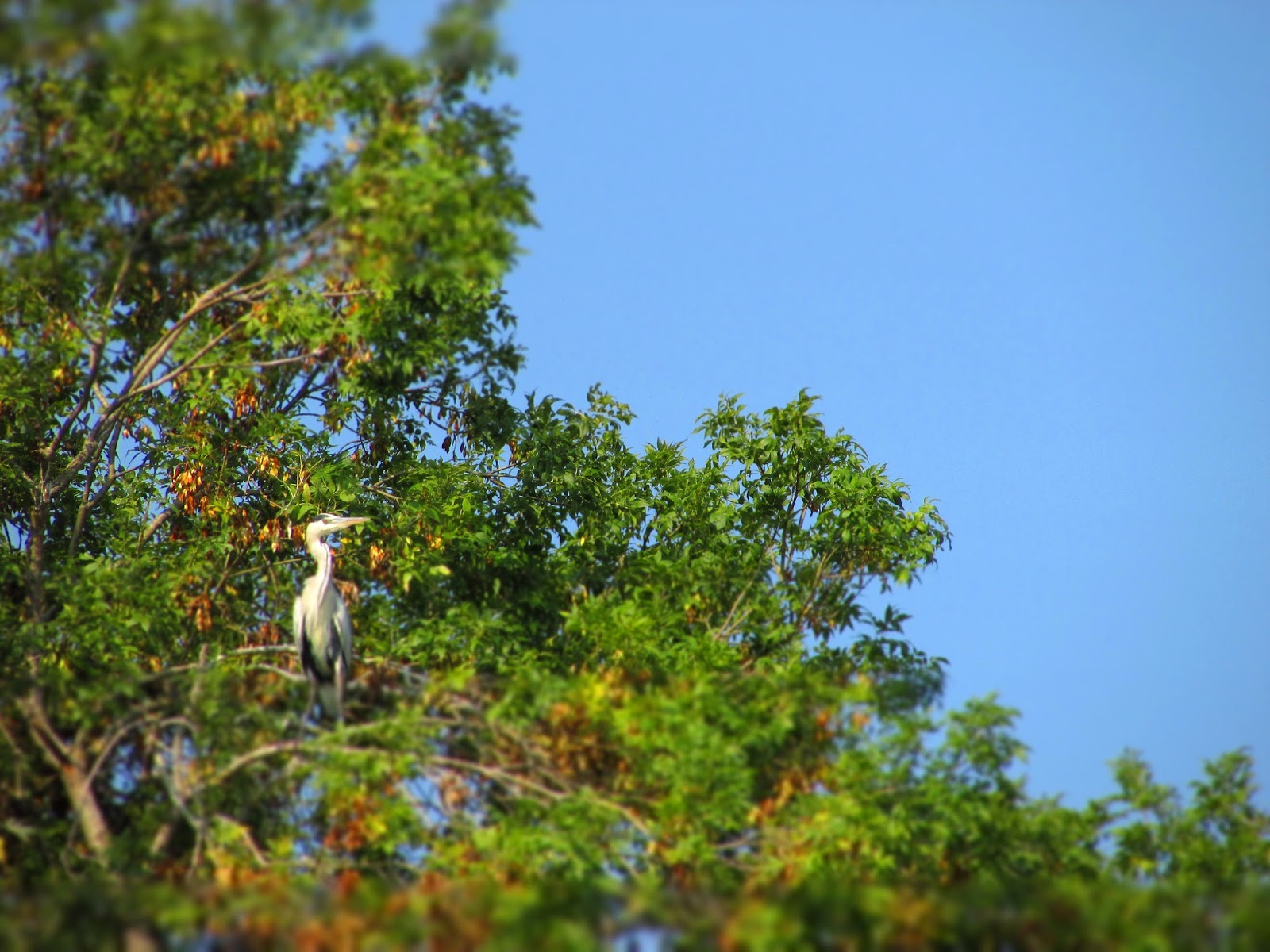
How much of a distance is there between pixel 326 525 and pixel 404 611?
→ 4.74 ft

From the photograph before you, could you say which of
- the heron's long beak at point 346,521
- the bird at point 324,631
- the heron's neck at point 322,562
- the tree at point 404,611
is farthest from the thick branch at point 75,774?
the heron's long beak at point 346,521

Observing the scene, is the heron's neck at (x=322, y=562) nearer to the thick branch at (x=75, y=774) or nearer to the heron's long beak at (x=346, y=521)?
the heron's long beak at (x=346, y=521)

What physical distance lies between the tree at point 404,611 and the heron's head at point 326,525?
559 mm

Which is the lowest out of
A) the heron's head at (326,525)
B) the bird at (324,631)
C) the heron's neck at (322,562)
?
the bird at (324,631)

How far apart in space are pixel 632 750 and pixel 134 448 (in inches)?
292

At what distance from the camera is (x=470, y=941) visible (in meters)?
7.57

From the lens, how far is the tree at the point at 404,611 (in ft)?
27.4

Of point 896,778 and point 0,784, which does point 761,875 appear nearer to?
point 896,778

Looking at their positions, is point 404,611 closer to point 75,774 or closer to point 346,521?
point 346,521

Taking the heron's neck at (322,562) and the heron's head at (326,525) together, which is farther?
the heron's head at (326,525)

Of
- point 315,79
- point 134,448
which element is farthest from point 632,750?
point 134,448

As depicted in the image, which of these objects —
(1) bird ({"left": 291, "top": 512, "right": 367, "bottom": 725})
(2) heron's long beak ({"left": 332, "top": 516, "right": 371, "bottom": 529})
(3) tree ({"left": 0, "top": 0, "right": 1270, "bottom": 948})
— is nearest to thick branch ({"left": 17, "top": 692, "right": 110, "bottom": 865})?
(3) tree ({"left": 0, "top": 0, "right": 1270, "bottom": 948})

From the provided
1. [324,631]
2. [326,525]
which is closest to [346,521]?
[326,525]

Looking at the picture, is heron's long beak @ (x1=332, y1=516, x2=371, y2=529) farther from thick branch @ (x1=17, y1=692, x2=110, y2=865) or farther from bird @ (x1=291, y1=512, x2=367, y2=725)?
thick branch @ (x1=17, y1=692, x2=110, y2=865)
